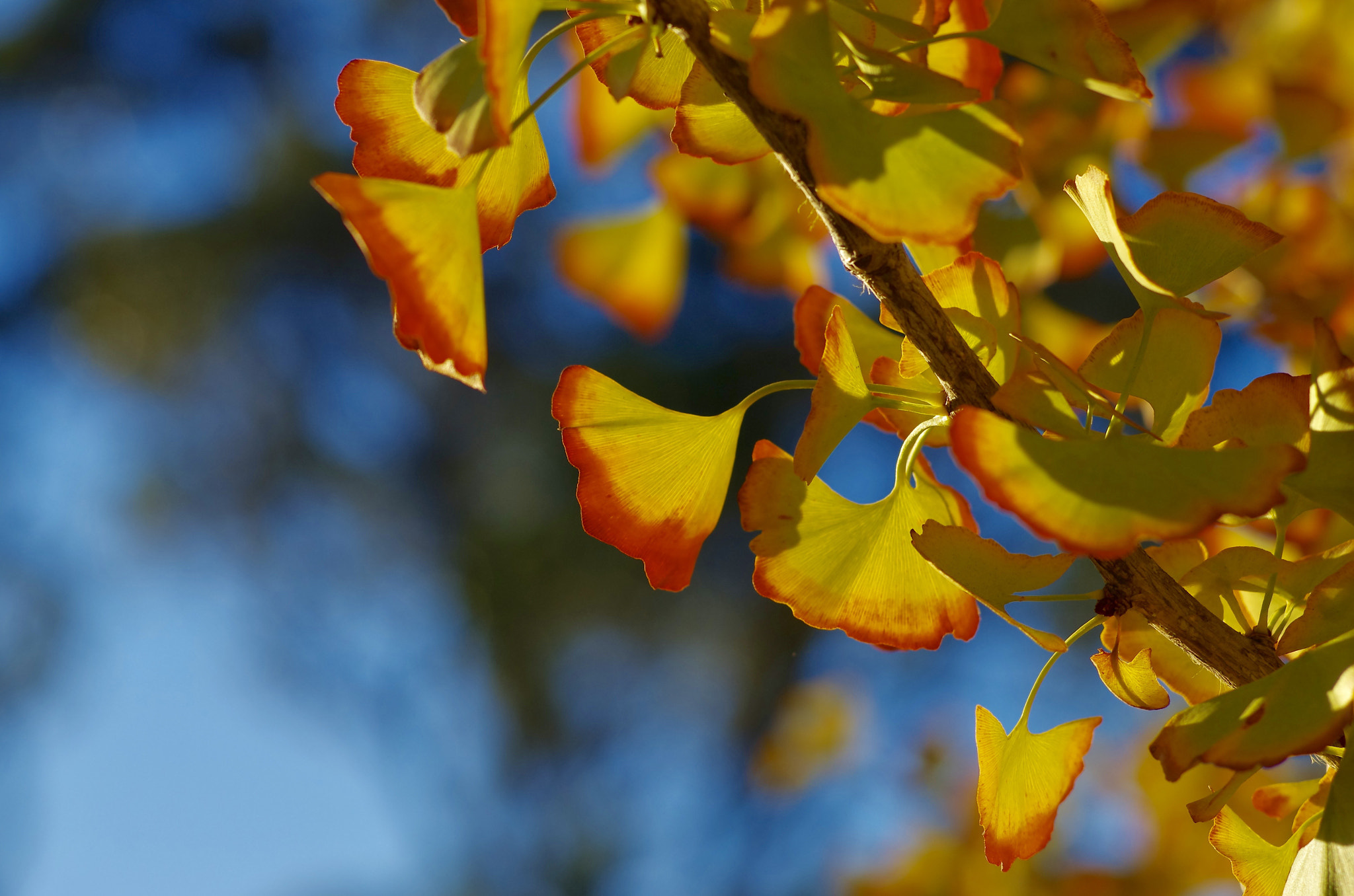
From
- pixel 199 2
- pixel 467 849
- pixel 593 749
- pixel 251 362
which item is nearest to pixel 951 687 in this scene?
pixel 593 749

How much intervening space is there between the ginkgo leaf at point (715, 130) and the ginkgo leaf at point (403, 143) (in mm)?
40

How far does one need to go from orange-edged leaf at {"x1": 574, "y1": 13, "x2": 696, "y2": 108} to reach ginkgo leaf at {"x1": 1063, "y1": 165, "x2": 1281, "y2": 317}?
109 millimetres

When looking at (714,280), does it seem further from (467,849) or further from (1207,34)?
(467,849)

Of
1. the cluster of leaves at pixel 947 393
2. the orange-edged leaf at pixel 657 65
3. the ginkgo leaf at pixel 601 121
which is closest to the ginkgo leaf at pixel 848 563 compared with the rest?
the cluster of leaves at pixel 947 393

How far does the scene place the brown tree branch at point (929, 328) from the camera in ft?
0.69

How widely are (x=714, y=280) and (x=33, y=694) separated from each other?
95.7 inches

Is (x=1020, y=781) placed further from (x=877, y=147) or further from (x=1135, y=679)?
(x=877, y=147)

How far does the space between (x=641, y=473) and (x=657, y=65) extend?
0.11m

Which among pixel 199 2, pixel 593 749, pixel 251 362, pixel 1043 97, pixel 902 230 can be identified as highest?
pixel 902 230

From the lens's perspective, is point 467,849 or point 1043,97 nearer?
point 1043,97

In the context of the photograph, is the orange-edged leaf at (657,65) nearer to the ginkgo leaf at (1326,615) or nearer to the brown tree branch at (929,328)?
the brown tree branch at (929,328)

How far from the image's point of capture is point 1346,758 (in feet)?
0.67

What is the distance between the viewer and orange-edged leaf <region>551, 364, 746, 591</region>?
0.26 metres

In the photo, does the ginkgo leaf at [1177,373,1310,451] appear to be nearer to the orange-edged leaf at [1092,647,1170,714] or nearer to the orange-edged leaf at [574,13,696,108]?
the orange-edged leaf at [1092,647,1170,714]
